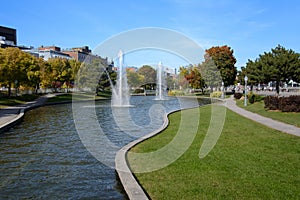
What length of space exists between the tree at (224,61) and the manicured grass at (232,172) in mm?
46679

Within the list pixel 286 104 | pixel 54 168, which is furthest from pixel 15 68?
pixel 54 168

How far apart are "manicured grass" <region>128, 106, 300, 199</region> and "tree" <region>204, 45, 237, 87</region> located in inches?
1838

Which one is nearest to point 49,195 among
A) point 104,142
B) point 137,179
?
point 137,179

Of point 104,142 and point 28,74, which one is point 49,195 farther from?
point 28,74

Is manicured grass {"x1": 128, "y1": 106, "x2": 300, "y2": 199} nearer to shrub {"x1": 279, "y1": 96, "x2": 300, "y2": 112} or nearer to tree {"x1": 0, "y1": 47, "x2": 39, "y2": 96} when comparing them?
shrub {"x1": 279, "y1": 96, "x2": 300, "y2": 112}

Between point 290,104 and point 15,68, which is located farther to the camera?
point 15,68

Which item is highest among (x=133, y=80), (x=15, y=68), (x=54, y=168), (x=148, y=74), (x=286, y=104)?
(x=148, y=74)

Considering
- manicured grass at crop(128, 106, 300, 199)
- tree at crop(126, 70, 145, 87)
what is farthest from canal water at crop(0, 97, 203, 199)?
tree at crop(126, 70, 145, 87)

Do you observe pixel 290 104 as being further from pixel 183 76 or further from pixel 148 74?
pixel 148 74

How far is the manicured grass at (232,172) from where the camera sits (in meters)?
6.02

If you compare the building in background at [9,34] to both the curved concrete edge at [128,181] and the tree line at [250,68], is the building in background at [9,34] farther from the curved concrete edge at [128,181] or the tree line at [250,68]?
the curved concrete edge at [128,181]

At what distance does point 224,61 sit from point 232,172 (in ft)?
171

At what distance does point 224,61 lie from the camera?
5712 cm

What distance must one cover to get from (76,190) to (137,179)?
1522mm
